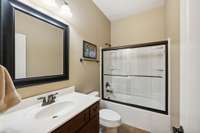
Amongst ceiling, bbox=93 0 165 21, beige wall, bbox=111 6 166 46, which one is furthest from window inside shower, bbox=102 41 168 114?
ceiling, bbox=93 0 165 21

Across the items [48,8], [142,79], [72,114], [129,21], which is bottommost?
[72,114]

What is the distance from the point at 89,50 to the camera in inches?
88.0

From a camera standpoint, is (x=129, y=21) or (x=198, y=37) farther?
(x=129, y=21)

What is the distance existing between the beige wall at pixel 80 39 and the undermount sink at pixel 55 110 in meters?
0.21

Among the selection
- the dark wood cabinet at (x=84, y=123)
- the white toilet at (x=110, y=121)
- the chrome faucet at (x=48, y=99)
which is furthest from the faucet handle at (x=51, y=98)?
the white toilet at (x=110, y=121)

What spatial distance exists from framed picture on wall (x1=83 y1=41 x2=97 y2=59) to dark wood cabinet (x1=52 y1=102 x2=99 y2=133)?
1.04 meters

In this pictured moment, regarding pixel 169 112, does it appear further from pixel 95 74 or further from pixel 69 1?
pixel 69 1

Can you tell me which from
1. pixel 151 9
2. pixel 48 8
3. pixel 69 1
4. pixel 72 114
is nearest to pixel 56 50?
pixel 48 8

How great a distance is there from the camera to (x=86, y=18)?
7.09ft

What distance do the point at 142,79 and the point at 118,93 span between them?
62 cm

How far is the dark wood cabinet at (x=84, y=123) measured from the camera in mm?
934

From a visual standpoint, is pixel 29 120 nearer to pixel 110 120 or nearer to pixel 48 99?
pixel 48 99

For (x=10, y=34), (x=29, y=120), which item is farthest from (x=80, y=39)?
(x=29, y=120)

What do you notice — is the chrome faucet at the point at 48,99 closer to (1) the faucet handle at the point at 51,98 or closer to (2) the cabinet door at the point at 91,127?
(1) the faucet handle at the point at 51,98
